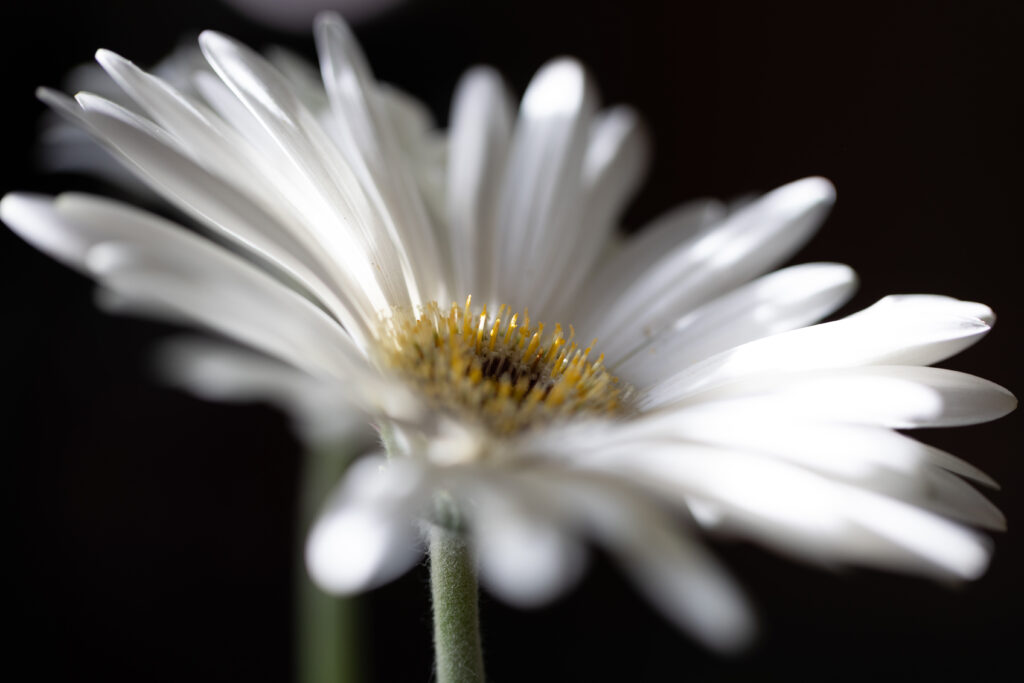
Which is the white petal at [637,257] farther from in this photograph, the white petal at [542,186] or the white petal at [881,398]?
the white petal at [881,398]

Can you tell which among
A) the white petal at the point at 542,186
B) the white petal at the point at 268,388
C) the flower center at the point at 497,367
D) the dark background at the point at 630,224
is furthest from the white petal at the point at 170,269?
the dark background at the point at 630,224

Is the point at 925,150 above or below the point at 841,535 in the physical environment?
above

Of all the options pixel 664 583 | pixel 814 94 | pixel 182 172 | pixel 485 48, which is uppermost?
pixel 485 48

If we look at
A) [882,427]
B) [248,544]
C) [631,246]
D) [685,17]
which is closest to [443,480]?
[882,427]

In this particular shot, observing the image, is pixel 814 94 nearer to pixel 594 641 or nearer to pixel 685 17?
pixel 685 17

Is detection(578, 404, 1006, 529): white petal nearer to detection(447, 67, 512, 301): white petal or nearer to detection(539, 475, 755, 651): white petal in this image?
detection(539, 475, 755, 651): white petal

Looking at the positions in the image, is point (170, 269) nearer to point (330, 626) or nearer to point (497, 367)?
point (497, 367)

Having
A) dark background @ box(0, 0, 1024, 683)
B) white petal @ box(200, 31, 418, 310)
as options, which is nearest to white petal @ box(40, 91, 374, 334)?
white petal @ box(200, 31, 418, 310)
